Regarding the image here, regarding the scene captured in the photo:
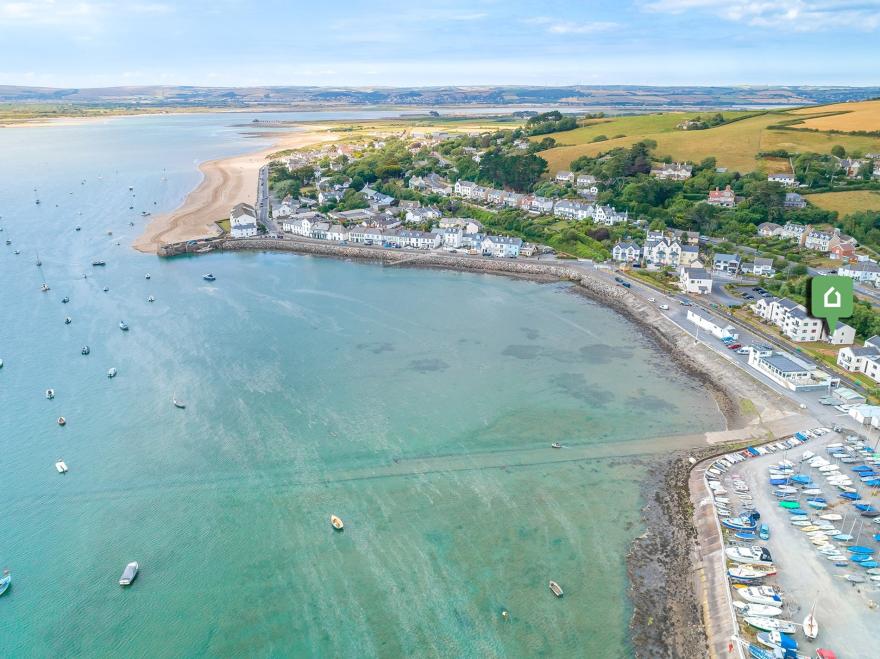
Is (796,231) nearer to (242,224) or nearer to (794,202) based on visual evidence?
(794,202)

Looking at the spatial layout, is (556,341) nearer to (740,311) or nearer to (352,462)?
(740,311)

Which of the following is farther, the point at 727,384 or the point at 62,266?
the point at 62,266

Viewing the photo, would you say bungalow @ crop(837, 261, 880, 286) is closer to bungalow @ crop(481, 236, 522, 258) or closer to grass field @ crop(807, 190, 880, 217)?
grass field @ crop(807, 190, 880, 217)

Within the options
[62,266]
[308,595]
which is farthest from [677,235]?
[62,266]

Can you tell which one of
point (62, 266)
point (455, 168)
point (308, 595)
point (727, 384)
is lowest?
point (308, 595)

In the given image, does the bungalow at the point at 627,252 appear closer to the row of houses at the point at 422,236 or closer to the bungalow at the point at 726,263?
the bungalow at the point at 726,263

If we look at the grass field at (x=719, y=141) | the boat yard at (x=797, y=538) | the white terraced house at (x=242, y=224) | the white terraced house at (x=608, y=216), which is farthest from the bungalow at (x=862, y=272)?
the white terraced house at (x=242, y=224)

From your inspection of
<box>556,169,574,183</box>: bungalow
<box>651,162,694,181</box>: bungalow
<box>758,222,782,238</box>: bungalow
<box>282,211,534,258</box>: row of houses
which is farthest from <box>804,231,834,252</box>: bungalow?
<box>556,169,574,183</box>: bungalow
